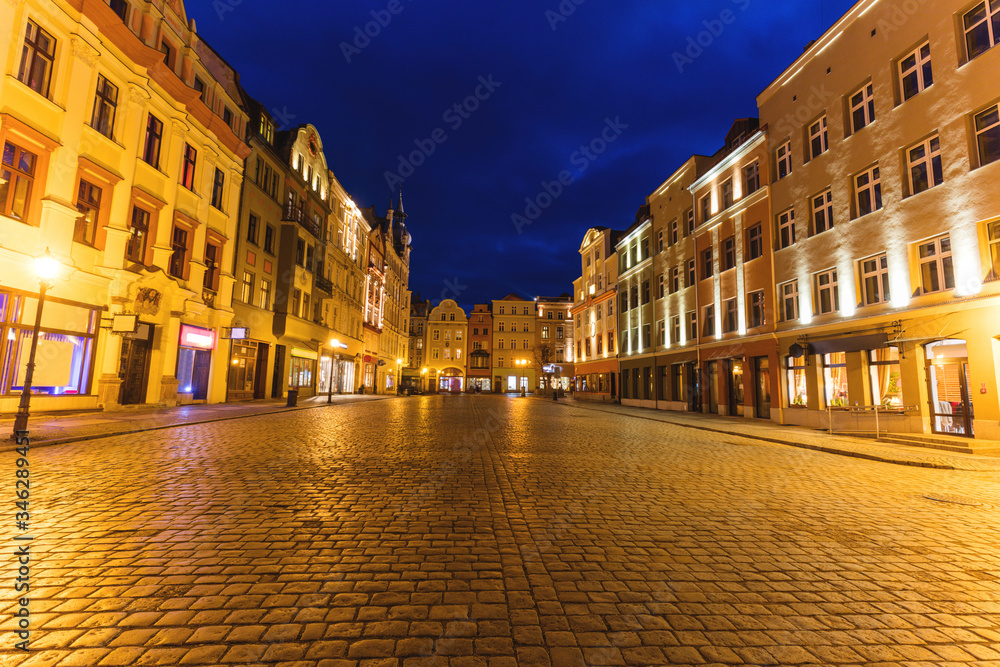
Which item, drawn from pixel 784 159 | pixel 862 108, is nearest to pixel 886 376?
pixel 862 108

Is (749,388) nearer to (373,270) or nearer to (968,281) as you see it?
(968,281)

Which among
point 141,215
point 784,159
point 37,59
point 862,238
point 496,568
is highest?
point 784,159

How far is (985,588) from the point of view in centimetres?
373

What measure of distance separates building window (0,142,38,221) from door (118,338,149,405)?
553 cm

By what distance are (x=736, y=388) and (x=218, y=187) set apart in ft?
92.1

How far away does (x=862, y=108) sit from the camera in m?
17.6

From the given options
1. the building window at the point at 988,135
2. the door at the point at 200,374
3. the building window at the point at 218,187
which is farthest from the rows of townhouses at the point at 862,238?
the building window at the point at 218,187

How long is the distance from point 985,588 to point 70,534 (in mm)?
7729

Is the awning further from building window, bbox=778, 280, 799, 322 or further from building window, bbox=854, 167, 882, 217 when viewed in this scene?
building window, bbox=854, 167, 882, 217

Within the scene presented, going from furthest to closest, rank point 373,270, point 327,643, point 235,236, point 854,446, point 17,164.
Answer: point 373,270 → point 235,236 → point 17,164 → point 854,446 → point 327,643

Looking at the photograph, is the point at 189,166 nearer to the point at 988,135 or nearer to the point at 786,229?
the point at 786,229

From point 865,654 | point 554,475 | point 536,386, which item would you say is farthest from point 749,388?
point 536,386

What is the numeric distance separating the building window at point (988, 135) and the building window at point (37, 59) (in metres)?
26.9

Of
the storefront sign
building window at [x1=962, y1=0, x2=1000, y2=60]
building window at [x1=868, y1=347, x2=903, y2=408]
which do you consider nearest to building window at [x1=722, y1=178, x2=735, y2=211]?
building window at [x1=962, y1=0, x2=1000, y2=60]
